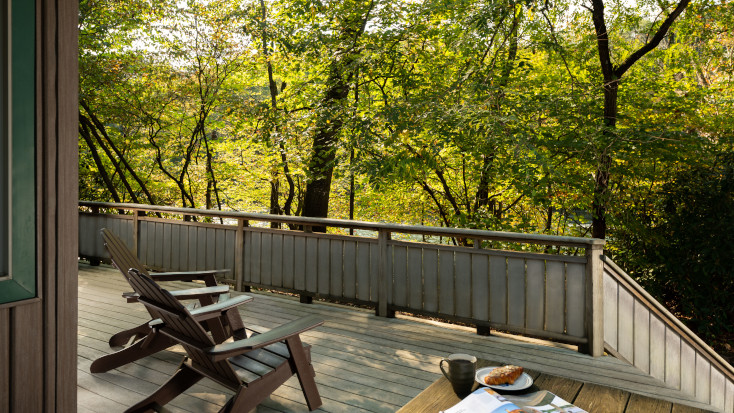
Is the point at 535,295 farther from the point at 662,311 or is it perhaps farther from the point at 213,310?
the point at 213,310

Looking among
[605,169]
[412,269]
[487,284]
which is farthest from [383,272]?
[605,169]

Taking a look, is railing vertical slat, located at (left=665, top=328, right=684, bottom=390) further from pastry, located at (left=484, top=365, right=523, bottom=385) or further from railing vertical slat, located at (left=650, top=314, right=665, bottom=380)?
pastry, located at (left=484, top=365, right=523, bottom=385)

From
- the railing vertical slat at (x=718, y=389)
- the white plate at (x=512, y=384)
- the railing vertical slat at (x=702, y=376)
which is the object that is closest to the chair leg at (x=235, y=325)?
the white plate at (x=512, y=384)

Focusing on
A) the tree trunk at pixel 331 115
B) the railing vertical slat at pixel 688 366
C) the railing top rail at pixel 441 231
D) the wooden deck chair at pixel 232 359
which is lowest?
the railing vertical slat at pixel 688 366

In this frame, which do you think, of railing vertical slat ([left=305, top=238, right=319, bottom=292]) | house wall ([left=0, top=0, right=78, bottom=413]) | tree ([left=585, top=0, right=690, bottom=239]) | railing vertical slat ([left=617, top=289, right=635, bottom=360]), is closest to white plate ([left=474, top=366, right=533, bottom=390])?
house wall ([left=0, top=0, right=78, bottom=413])

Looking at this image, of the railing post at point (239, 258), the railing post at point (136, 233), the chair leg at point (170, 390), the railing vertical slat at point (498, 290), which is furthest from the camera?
the railing post at point (136, 233)

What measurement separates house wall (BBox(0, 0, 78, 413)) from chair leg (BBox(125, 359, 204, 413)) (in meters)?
0.67

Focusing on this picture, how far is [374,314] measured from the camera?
4.87 meters

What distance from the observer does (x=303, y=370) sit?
265cm

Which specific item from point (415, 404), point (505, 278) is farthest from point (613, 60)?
point (415, 404)

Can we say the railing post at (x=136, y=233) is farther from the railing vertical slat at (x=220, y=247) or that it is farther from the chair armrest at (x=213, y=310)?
the chair armrest at (x=213, y=310)

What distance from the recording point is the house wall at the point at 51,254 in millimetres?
1647

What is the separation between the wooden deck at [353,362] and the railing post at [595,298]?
0.15 meters

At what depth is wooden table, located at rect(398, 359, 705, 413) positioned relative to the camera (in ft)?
5.11
